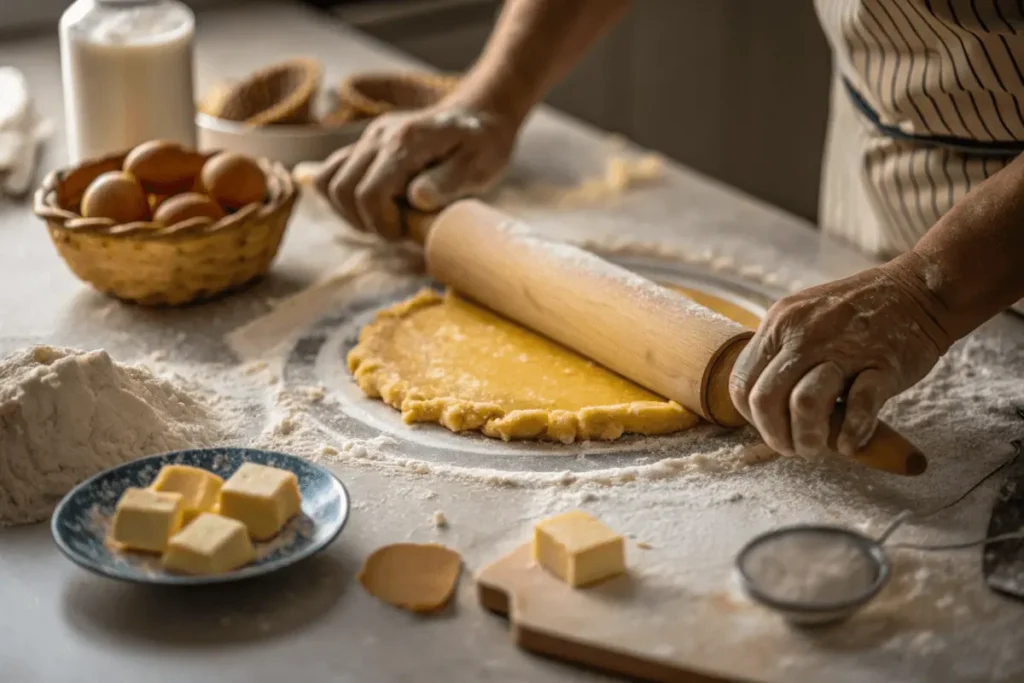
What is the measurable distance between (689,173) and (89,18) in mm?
993

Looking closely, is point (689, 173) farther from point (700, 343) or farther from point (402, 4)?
point (402, 4)

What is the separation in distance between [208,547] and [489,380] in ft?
1.58

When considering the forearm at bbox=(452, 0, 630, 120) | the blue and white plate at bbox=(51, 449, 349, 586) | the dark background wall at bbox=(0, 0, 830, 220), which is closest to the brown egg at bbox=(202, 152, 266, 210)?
the forearm at bbox=(452, 0, 630, 120)

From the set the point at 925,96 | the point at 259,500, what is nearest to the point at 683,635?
the point at 259,500

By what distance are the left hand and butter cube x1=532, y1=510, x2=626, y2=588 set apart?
205mm

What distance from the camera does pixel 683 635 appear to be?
1.04m

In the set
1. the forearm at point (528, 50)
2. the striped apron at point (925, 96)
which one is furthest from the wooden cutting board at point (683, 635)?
the forearm at point (528, 50)

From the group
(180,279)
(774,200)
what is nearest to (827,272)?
(180,279)

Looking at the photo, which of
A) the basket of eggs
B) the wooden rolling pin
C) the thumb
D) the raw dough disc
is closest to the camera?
the raw dough disc

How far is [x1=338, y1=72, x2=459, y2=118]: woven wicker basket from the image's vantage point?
7.33ft

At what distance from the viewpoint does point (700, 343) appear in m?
1.38

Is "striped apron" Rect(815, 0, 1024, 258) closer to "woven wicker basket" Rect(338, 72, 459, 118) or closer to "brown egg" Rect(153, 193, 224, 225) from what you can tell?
"woven wicker basket" Rect(338, 72, 459, 118)

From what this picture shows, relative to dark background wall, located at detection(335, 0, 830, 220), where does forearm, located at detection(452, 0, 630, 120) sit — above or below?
above

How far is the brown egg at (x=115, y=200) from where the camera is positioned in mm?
1601
